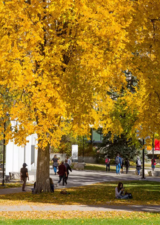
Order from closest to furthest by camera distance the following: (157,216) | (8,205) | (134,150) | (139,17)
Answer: (157,216), (8,205), (139,17), (134,150)

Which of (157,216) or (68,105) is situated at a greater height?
(68,105)

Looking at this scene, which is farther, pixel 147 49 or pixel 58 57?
pixel 147 49

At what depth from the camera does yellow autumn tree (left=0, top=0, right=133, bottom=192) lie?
15664mm

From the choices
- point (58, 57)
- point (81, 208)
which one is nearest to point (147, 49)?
point (58, 57)

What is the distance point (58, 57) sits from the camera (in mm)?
16500

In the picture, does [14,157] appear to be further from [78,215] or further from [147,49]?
[78,215]

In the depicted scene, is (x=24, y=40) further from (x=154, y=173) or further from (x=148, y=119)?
(x=154, y=173)

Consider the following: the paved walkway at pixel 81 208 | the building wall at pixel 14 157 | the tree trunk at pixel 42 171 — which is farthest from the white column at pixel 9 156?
the paved walkway at pixel 81 208

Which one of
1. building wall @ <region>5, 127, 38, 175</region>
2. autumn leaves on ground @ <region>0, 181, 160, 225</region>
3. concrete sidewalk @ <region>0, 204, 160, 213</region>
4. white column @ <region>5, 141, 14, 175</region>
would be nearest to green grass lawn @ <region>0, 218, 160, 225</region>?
autumn leaves on ground @ <region>0, 181, 160, 225</region>

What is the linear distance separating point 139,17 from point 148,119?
13.2ft

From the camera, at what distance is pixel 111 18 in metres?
16.1

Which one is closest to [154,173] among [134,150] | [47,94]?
[134,150]

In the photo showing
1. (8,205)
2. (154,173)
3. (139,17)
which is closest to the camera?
(8,205)

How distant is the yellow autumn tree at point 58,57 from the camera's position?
51.4 feet
